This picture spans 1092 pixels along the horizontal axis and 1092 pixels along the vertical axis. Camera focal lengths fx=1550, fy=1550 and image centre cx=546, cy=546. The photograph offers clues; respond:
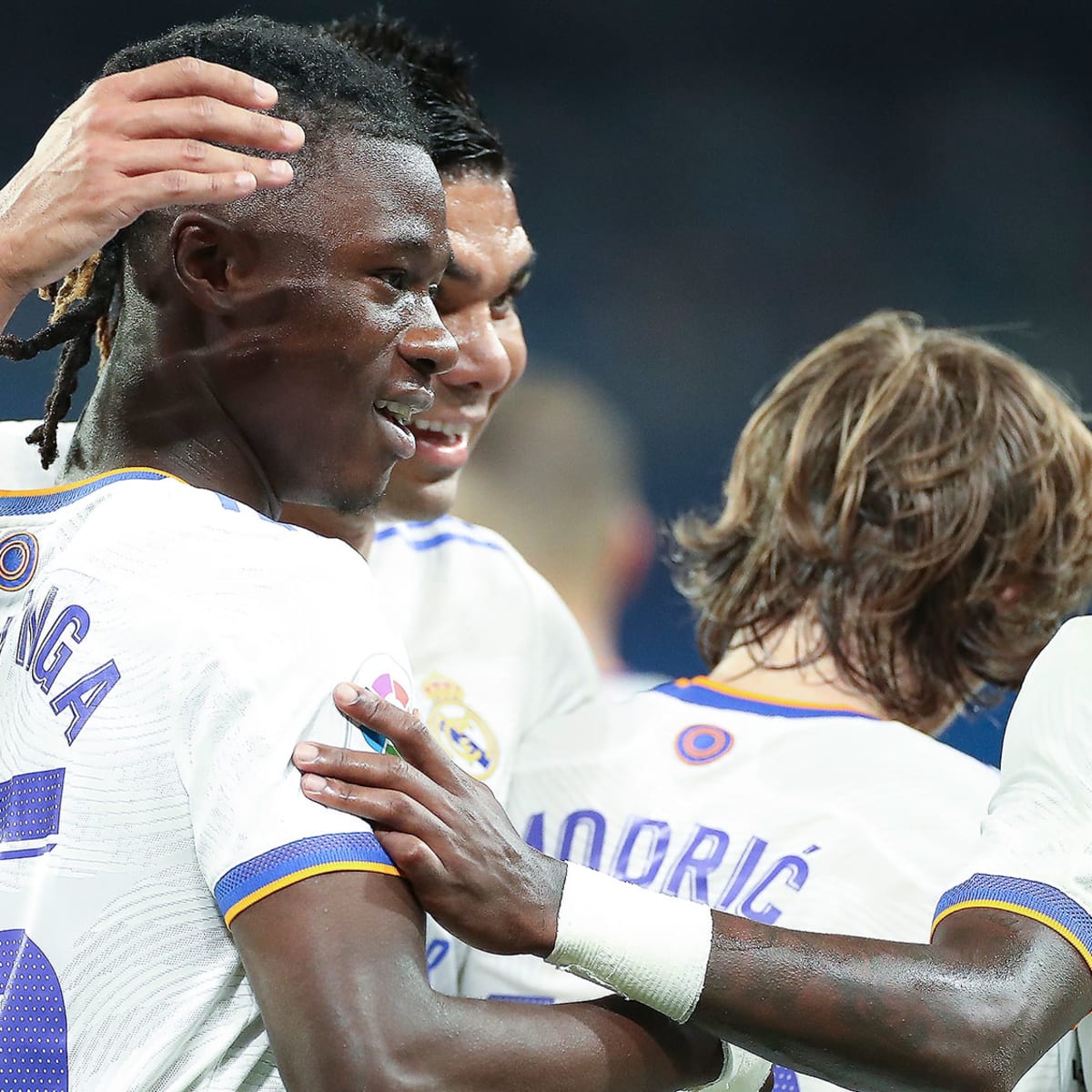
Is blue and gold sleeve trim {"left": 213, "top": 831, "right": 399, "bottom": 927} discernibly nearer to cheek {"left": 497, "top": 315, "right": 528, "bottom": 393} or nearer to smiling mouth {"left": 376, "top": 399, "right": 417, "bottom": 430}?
smiling mouth {"left": 376, "top": 399, "right": 417, "bottom": 430}

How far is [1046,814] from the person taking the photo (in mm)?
1622

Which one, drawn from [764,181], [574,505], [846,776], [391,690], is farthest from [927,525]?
[764,181]

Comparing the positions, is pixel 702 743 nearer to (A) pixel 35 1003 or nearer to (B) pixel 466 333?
(B) pixel 466 333

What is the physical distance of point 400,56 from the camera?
276cm

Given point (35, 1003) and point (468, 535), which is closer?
point (35, 1003)

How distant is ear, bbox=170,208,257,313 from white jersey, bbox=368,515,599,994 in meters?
0.99

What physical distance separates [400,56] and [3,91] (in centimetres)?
290

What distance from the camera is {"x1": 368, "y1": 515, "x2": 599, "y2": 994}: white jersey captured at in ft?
8.05

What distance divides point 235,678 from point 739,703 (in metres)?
1.17

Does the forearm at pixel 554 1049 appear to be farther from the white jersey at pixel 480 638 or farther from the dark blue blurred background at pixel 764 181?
the dark blue blurred background at pixel 764 181

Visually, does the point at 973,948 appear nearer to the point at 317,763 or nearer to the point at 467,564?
the point at 317,763

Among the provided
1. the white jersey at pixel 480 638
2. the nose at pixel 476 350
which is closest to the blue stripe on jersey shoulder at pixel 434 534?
the white jersey at pixel 480 638

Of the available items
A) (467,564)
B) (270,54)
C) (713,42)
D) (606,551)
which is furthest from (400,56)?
(713,42)

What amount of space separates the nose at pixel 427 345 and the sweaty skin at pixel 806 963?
0.42 metres
